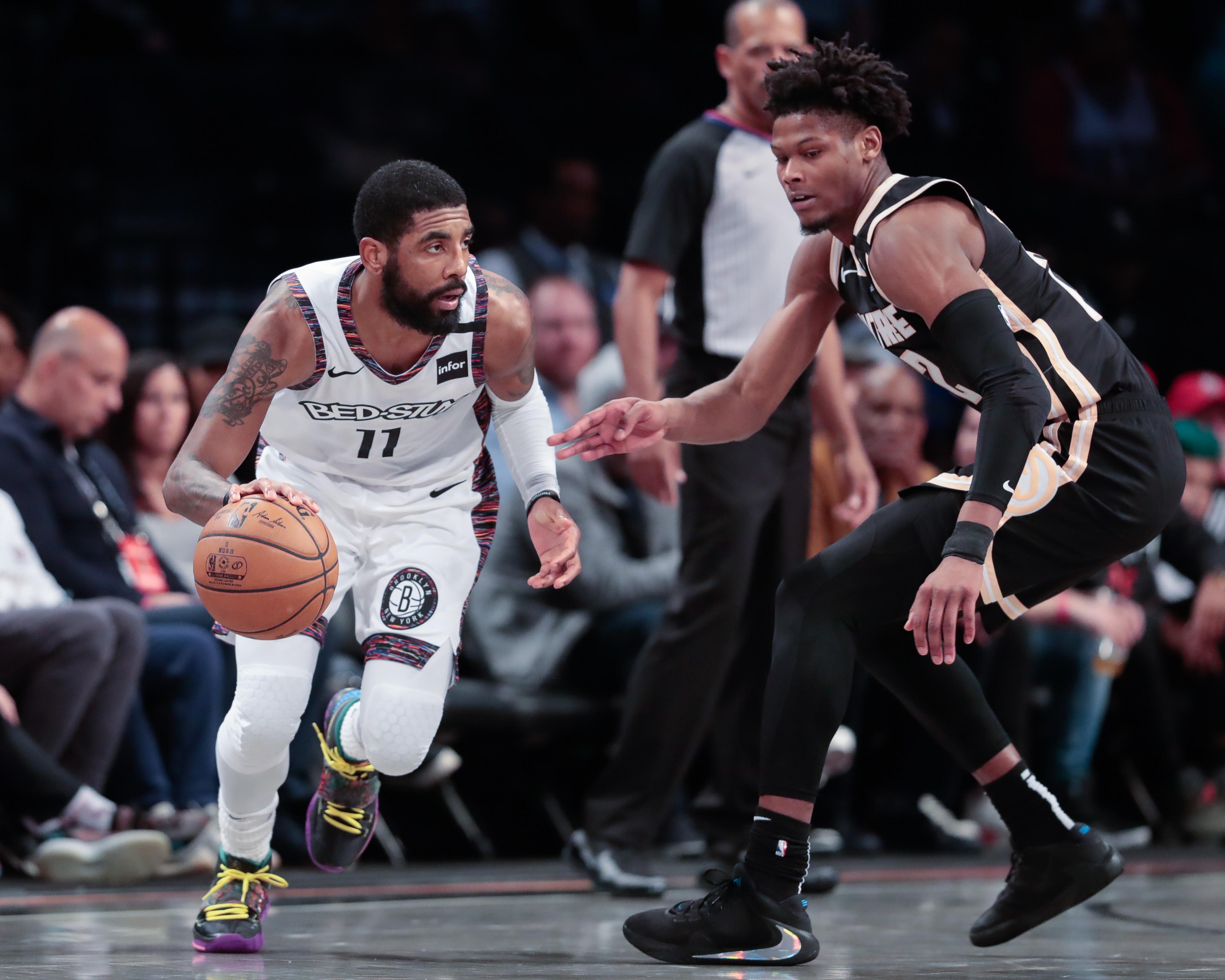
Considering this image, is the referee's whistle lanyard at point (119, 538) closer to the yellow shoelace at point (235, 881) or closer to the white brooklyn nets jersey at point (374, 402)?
the white brooklyn nets jersey at point (374, 402)

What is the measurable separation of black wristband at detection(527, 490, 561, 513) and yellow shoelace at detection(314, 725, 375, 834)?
26.8 inches

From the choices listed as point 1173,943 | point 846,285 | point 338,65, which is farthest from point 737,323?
point 338,65

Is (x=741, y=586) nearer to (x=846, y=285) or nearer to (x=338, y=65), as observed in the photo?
(x=846, y=285)

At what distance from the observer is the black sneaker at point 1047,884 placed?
3.22 meters

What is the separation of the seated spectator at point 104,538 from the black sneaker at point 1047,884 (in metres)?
2.68

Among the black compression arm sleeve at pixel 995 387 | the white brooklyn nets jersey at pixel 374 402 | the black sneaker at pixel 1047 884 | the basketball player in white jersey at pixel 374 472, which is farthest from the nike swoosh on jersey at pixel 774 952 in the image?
Answer: the white brooklyn nets jersey at pixel 374 402

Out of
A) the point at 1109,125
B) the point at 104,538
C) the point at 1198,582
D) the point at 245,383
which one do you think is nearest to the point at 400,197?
the point at 245,383

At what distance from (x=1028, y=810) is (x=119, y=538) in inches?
127

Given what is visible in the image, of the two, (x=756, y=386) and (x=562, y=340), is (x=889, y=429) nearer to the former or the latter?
(x=562, y=340)

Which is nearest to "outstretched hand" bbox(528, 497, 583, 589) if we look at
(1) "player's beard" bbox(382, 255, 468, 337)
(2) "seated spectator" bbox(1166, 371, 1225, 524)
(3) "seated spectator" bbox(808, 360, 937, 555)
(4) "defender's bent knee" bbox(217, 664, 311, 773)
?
(1) "player's beard" bbox(382, 255, 468, 337)

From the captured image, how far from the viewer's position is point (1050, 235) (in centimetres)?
840

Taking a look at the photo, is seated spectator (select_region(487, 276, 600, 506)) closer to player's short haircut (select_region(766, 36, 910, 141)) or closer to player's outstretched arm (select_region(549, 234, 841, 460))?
player's outstretched arm (select_region(549, 234, 841, 460))

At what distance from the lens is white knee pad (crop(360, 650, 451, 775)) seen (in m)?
3.42

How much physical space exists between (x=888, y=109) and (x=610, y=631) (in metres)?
2.75
